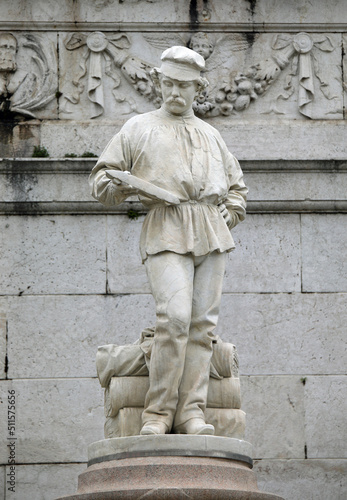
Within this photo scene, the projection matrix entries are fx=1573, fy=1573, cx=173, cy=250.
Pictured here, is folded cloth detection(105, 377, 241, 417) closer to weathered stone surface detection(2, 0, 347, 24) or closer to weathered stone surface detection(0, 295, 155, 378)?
weathered stone surface detection(0, 295, 155, 378)

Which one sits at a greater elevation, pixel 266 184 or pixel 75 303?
pixel 266 184

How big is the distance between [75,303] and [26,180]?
3.92ft

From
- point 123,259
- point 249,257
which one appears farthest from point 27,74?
point 249,257

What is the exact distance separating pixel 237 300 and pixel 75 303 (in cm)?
142

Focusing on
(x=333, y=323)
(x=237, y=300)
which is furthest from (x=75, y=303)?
(x=333, y=323)

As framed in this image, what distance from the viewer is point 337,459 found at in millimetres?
13430

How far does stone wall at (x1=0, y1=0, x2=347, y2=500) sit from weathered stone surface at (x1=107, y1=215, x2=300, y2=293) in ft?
0.04

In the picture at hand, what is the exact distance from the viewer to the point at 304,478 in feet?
43.8

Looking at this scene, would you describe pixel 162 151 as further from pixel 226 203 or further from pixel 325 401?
pixel 325 401

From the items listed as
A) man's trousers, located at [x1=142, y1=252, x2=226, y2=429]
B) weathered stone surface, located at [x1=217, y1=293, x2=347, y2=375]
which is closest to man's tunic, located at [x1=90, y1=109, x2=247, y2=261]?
man's trousers, located at [x1=142, y1=252, x2=226, y2=429]

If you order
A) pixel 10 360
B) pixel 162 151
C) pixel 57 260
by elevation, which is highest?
pixel 162 151

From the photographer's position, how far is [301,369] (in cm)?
1365

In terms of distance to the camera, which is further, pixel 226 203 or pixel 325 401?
pixel 325 401

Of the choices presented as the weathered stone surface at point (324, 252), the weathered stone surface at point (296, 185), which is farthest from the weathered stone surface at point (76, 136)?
the weathered stone surface at point (324, 252)
